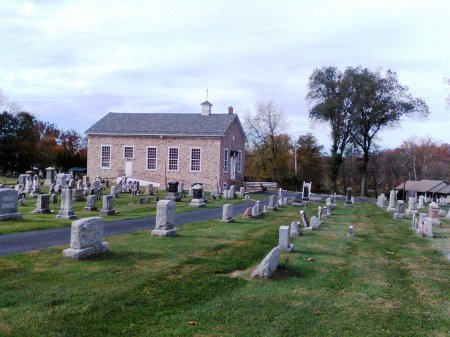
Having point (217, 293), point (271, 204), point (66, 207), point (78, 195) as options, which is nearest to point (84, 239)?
point (217, 293)

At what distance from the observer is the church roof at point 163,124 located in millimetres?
Result: 44062

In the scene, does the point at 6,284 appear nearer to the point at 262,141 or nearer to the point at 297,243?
the point at 297,243

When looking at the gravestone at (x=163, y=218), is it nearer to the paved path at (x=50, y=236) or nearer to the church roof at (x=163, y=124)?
the paved path at (x=50, y=236)

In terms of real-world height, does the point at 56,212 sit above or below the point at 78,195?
below

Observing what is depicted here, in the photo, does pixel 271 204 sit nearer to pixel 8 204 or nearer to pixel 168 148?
pixel 8 204

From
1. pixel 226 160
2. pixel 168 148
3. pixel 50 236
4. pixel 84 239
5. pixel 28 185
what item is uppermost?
pixel 168 148

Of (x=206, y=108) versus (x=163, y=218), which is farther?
(x=206, y=108)

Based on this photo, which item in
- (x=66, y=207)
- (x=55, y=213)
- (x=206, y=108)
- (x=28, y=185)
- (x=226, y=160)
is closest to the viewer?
(x=66, y=207)

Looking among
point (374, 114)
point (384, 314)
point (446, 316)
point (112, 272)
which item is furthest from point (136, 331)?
point (374, 114)

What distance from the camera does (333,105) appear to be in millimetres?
50719

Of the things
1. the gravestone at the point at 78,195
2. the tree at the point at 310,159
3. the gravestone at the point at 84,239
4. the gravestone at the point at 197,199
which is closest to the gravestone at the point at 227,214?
the gravestone at the point at 197,199

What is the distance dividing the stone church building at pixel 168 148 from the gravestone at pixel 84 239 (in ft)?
109

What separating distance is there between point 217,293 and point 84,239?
3441 mm

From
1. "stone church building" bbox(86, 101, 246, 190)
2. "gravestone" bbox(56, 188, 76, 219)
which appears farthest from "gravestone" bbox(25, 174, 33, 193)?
"stone church building" bbox(86, 101, 246, 190)
